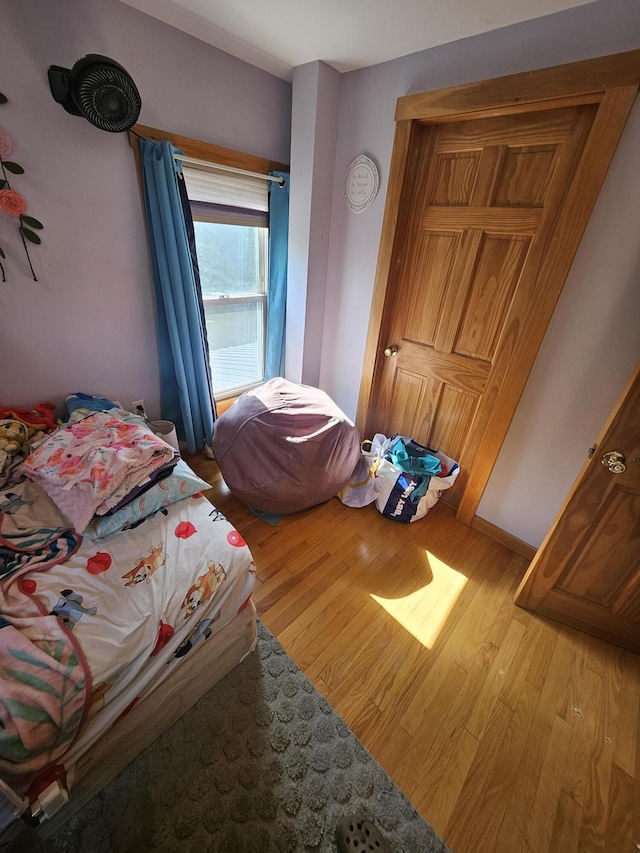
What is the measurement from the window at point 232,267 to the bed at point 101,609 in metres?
1.24

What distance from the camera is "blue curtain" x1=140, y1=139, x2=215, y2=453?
1.72 metres

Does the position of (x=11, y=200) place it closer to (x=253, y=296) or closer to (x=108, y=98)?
(x=108, y=98)

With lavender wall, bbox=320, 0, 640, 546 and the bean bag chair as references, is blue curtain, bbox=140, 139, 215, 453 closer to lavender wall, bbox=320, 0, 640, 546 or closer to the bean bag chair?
the bean bag chair

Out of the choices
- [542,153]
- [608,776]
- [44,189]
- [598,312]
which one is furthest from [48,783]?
[542,153]

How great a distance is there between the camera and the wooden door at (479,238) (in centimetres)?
136

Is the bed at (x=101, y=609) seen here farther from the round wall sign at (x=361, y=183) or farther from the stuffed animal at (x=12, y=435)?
the round wall sign at (x=361, y=183)

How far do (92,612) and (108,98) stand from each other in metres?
1.95

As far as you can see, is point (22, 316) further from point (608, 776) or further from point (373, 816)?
point (608, 776)

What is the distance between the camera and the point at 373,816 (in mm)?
1027

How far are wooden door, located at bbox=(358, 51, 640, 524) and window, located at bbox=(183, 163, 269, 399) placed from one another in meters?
0.93

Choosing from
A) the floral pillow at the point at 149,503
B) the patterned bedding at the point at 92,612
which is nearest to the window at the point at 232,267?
the floral pillow at the point at 149,503

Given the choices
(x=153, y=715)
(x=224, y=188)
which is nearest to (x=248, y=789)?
(x=153, y=715)

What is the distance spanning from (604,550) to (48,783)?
1928 mm

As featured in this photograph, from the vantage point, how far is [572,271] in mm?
1465
